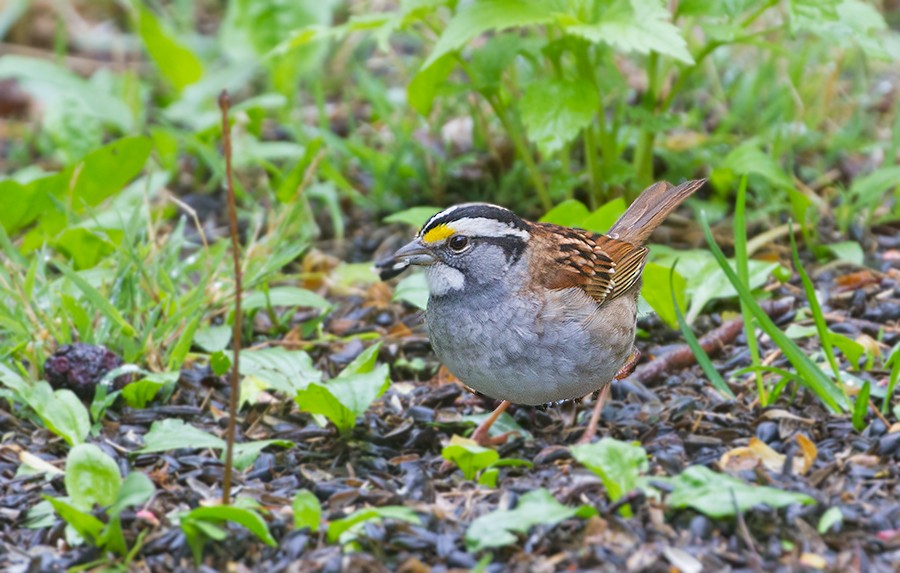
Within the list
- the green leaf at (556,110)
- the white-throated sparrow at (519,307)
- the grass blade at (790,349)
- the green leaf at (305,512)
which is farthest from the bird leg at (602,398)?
the green leaf at (305,512)

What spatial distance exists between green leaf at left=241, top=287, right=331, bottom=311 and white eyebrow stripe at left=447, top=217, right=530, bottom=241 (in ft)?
3.58

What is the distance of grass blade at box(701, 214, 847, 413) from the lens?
12.4 ft

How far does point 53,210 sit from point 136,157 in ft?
1.46

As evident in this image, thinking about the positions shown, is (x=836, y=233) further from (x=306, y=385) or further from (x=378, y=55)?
(x=378, y=55)

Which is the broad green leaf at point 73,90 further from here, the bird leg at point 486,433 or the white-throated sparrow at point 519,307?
the bird leg at point 486,433

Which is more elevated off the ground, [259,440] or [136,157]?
[136,157]

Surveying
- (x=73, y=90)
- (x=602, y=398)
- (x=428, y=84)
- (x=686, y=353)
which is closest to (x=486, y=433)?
(x=602, y=398)

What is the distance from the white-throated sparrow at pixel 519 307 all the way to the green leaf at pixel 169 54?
3.56 metres

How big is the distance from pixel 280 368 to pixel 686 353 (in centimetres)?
157

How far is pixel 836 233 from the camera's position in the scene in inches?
220

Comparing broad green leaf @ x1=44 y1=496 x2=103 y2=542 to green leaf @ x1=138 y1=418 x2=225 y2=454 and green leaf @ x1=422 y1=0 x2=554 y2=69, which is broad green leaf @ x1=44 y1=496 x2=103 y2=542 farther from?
green leaf @ x1=422 y1=0 x2=554 y2=69

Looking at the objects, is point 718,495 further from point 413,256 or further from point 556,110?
point 556,110

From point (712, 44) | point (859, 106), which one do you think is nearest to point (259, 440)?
point (712, 44)

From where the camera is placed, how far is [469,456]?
372 cm
